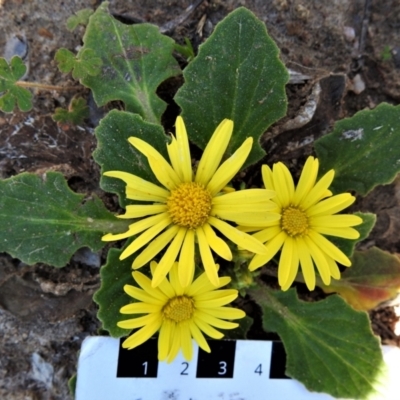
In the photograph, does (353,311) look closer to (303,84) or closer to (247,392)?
(247,392)

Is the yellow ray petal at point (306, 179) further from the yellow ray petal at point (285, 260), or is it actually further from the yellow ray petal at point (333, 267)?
the yellow ray petal at point (333, 267)

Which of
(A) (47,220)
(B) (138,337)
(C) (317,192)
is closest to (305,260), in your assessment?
(C) (317,192)

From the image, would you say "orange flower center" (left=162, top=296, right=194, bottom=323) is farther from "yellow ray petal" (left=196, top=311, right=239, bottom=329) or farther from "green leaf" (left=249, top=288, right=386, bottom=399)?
"green leaf" (left=249, top=288, right=386, bottom=399)

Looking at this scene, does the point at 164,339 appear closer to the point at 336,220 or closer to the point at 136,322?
the point at 136,322

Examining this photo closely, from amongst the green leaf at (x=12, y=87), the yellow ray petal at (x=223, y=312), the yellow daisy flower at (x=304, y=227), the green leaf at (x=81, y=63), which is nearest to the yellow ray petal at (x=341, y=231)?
the yellow daisy flower at (x=304, y=227)

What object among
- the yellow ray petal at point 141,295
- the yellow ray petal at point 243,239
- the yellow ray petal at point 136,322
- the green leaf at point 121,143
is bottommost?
the yellow ray petal at point 136,322

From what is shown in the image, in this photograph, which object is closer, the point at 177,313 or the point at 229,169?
the point at 229,169

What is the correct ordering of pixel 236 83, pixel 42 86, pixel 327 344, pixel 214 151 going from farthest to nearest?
pixel 42 86 → pixel 327 344 → pixel 236 83 → pixel 214 151
